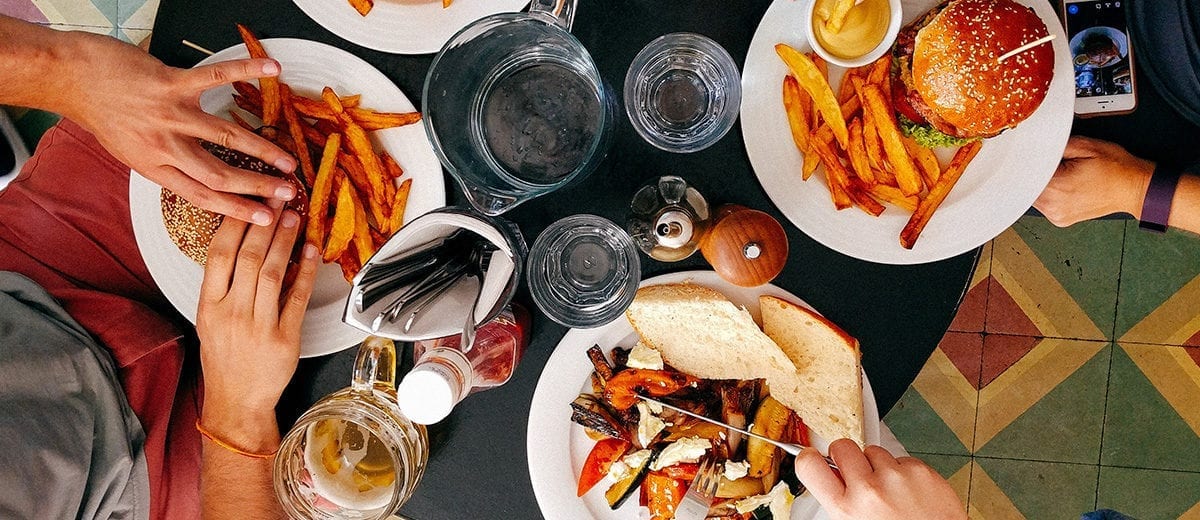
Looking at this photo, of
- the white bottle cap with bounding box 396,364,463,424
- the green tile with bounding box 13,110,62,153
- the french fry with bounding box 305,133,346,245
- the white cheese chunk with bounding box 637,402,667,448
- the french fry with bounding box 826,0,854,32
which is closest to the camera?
the white bottle cap with bounding box 396,364,463,424

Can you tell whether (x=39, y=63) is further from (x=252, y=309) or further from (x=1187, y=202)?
(x=1187, y=202)

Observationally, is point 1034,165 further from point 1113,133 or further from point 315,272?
point 315,272

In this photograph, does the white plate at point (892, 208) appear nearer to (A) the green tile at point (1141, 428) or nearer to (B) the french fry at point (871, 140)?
(B) the french fry at point (871, 140)

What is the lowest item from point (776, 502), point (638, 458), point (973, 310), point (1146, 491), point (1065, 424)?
point (1146, 491)

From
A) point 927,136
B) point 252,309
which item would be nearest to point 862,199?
point 927,136

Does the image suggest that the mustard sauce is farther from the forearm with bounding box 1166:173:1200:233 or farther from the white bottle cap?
the white bottle cap

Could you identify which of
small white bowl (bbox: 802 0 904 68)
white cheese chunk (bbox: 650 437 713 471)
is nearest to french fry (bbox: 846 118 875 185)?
small white bowl (bbox: 802 0 904 68)
